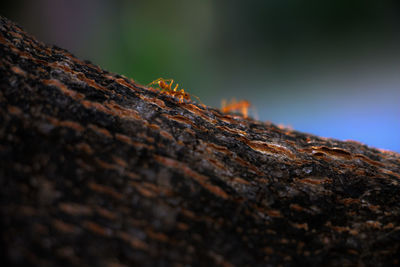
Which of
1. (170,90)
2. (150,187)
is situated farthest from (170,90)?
(150,187)

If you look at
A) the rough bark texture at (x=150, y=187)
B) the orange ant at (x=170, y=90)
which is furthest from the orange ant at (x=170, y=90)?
the rough bark texture at (x=150, y=187)

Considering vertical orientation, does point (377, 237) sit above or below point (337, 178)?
below

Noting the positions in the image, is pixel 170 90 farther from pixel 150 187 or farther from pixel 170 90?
pixel 150 187

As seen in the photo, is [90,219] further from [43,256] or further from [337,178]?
[337,178]

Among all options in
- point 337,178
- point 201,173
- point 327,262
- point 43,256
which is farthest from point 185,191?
point 337,178

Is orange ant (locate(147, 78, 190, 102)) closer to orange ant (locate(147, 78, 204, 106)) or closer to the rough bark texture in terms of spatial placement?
orange ant (locate(147, 78, 204, 106))

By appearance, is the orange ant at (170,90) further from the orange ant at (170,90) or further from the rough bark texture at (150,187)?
the rough bark texture at (150,187)

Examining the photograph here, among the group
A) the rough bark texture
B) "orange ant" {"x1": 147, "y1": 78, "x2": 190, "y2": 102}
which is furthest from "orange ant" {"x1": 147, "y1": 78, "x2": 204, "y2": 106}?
the rough bark texture

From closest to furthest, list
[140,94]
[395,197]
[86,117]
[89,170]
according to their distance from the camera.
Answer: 1. [89,170]
2. [86,117]
3. [395,197]
4. [140,94]
